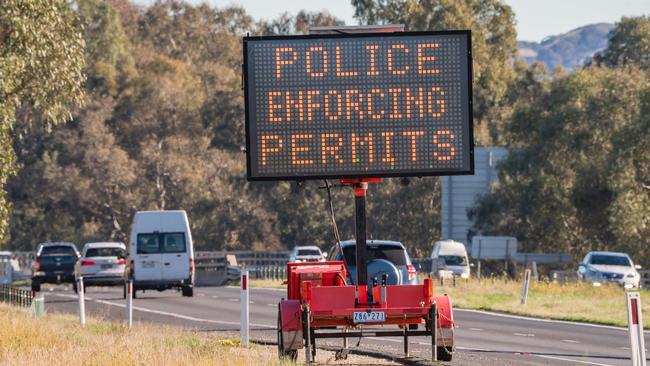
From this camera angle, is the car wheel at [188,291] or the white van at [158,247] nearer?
the white van at [158,247]

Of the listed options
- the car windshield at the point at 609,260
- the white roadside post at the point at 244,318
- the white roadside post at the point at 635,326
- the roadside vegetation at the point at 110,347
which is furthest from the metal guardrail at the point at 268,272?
the white roadside post at the point at 635,326

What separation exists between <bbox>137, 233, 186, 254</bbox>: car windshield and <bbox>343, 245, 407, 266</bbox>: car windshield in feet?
48.0

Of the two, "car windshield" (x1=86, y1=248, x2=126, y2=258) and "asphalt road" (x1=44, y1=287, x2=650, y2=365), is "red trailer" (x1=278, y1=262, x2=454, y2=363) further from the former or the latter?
"car windshield" (x1=86, y1=248, x2=126, y2=258)

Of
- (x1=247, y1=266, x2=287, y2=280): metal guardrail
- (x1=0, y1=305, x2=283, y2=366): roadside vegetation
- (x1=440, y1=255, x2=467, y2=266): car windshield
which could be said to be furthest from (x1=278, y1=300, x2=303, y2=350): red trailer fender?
(x1=440, y1=255, x2=467, y2=266): car windshield

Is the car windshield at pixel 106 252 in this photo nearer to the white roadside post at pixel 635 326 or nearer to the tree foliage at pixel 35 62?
the tree foliage at pixel 35 62

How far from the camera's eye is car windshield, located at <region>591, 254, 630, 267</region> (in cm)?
5088

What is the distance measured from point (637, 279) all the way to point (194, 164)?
38996mm

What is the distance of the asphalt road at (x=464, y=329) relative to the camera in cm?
2205

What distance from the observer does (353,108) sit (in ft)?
57.7

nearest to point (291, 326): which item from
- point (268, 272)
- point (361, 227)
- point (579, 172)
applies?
point (361, 227)

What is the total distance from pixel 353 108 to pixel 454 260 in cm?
4154

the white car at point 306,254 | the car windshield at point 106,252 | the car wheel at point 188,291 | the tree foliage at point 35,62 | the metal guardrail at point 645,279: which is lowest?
the metal guardrail at point 645,279

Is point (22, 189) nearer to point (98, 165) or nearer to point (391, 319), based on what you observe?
point (98, 165)

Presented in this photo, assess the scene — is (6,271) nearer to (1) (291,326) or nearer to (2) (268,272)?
(2) (268,272)
